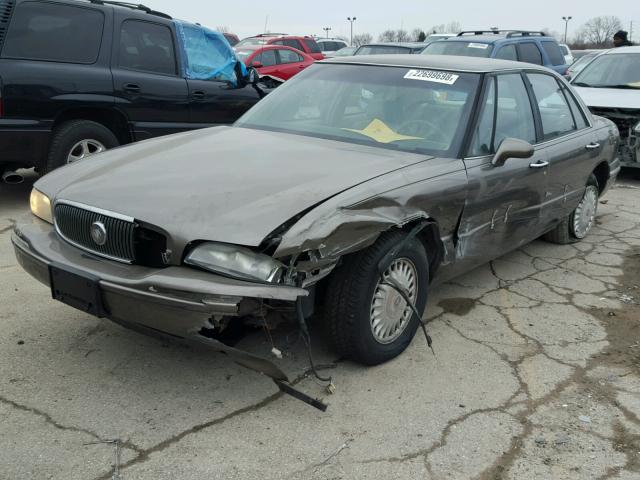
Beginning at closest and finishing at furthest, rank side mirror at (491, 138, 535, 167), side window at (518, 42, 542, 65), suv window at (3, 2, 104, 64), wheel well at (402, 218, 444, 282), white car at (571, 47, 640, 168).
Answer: wheel well at (402, 218, 444, 282) < side mirror at (491, 138, 535, 167) < suv window at (3, 2, 104, 64) < white car at (571, 47, 640, 168) < side window at (518, 42, 542, 65)

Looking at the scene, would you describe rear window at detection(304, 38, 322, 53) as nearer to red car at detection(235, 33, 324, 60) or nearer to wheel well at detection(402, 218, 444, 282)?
red car at detection(235, 33, 324, 60)

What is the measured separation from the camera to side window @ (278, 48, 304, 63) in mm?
16286

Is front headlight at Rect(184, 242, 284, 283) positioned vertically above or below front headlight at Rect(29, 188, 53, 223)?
above

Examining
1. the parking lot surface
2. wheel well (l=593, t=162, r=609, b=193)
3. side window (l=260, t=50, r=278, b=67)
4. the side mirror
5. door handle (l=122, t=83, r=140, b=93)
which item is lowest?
the parking lot surface

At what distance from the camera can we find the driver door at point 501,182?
381 cm

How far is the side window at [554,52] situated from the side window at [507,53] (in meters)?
1.71

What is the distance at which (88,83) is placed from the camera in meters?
6.06

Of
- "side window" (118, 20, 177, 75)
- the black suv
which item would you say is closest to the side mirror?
the black suv

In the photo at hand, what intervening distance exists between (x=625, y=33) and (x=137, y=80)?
1050 centimetres

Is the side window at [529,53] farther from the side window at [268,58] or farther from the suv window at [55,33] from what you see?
the suv window at [55,33]

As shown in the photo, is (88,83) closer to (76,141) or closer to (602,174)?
(76,141)

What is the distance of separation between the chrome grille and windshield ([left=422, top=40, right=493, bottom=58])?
9182 mm

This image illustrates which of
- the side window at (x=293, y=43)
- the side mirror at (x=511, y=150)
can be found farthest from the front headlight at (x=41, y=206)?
the side window at (x=293, y=43)

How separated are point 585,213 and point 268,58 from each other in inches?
461
